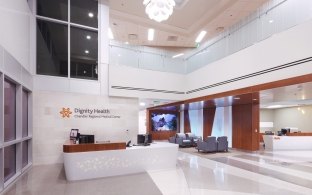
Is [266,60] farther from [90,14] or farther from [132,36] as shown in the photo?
[90,14]

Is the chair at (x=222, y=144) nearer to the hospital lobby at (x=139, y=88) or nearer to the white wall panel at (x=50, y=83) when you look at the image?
the hospital lobby at (x=139, y=88)

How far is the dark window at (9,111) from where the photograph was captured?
5.64 metres

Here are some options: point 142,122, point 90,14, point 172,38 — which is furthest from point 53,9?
point 142,122

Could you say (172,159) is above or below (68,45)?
below

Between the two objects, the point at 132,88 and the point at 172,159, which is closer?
the point at 172,159

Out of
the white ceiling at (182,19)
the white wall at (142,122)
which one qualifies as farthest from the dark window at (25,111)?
the white wall at (142,122)

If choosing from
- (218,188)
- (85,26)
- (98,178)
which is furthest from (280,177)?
(85,26)

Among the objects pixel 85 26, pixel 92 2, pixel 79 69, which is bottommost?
pixel 79 69

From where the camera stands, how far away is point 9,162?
236 inches

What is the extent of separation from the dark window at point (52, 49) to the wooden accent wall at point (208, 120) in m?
9.81

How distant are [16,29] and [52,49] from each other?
8.22ft

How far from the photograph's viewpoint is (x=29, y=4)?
8.20 meters

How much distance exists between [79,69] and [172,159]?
17.4 ft

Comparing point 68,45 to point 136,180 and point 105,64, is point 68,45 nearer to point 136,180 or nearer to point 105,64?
point 105,64
